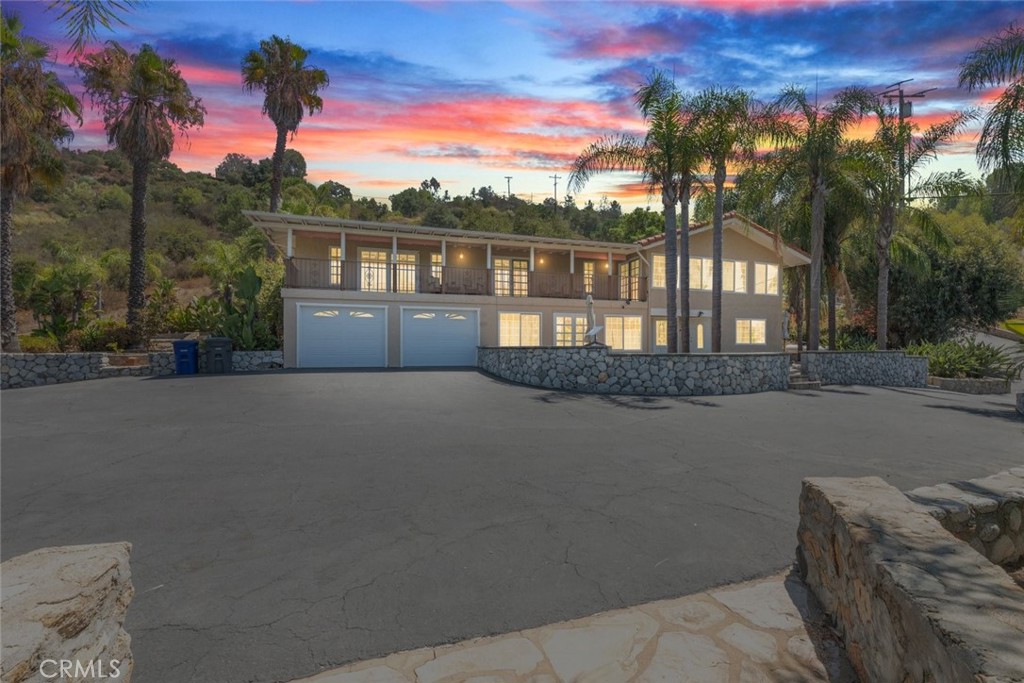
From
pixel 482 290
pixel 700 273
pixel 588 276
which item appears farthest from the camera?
pixel 700 273

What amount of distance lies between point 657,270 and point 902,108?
59.0ft

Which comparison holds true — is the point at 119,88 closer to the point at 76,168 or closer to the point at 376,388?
the point at 376,388

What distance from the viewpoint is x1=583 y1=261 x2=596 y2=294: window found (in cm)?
2197

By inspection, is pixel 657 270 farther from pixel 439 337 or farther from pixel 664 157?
pixel 439 337

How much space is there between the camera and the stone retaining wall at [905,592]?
1.75m

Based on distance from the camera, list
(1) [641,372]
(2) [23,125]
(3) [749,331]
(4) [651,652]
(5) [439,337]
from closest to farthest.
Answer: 1. (4) [651,652]
2. (1) [641,372]
3. (2) [23,125]
4. (5) [439,337]
5. (3) [749,331]

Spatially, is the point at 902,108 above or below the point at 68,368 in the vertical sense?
above

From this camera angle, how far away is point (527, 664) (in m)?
2.54

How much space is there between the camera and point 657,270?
874 inches

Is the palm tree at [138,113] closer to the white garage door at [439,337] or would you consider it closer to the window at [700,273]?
the white garage door at [439,337]

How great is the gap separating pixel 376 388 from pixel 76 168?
78523 millimetres

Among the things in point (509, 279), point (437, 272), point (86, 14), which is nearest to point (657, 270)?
point (509, 279)

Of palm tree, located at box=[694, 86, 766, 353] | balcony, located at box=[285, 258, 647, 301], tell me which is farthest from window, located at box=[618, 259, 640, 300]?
palm tree, located at box=[694, 86, 766, 353]

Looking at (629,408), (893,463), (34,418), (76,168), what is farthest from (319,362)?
(76,168)
